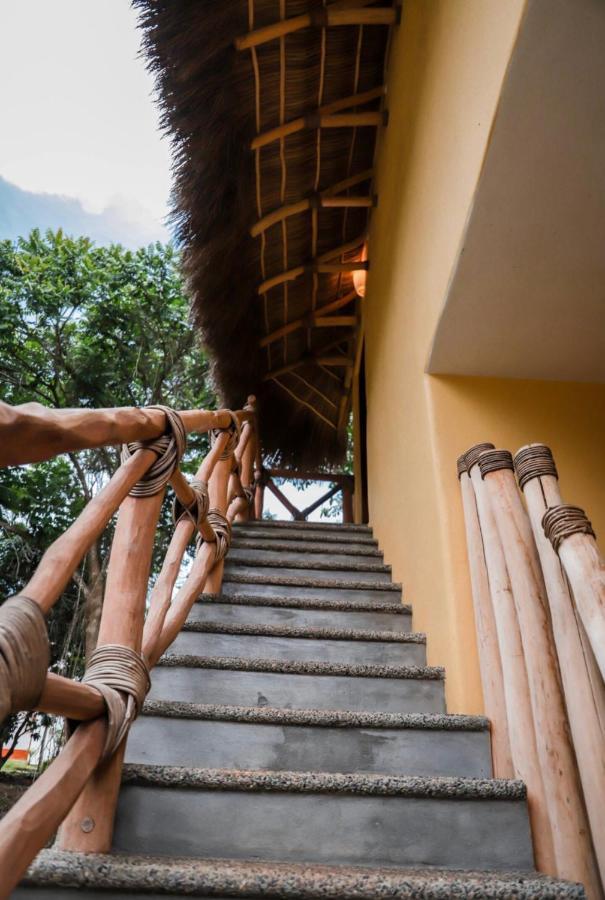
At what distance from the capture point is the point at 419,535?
2.27 metres

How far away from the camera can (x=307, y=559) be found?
3027 millimetres

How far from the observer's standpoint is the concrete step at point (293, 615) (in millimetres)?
2152

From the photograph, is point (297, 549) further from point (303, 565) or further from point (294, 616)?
point (294, 616)

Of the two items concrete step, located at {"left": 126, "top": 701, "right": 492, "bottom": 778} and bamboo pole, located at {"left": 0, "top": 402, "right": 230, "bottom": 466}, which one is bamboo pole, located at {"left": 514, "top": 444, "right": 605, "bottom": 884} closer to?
concrete step, located at {"left": 126, "top": 701, "right": 492, "bottom": 778}

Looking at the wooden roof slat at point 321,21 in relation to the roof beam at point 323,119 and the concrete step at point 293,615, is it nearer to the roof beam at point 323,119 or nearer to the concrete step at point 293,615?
the roof beam at point 323,119

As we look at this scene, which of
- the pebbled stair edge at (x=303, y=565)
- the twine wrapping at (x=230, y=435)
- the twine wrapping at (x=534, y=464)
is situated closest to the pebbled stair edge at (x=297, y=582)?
the pebbled stair edge at (x=303, y=565)

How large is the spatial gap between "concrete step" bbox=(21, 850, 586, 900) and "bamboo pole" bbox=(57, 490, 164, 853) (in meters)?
0.03

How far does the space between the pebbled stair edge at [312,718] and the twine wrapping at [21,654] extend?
80 cm

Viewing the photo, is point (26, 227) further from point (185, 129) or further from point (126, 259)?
point (185, 129)

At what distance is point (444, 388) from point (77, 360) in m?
3.86

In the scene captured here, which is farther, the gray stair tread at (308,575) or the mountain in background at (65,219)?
the mountain in background at (65,219)

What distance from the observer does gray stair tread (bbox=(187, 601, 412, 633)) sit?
2150mm

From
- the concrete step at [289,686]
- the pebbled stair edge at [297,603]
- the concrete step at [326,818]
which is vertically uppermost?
the pebbled stair edge at [297,603]

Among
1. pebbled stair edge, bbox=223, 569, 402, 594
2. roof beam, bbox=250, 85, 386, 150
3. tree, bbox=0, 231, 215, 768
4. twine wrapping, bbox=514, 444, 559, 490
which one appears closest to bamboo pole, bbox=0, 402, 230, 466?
twine wrapping, bbox=514, 444, 559, 490
